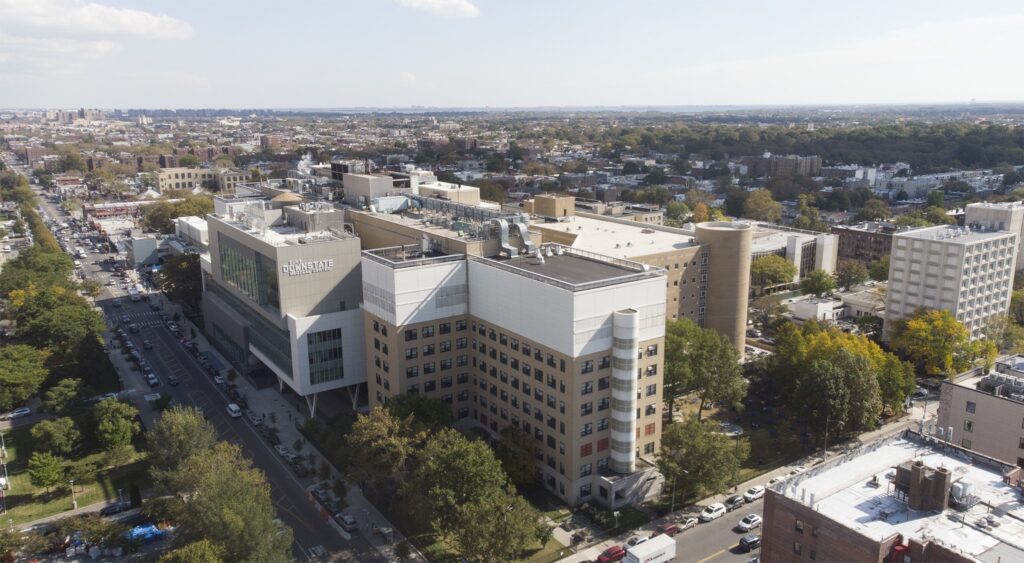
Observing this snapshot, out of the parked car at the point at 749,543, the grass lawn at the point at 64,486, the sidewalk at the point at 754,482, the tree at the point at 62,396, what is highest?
the tree at the point at 62,396

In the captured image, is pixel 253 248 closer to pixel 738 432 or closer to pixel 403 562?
pixel 403 562

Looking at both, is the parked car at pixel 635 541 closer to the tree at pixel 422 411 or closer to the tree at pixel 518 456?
the tree at pixel 518 456

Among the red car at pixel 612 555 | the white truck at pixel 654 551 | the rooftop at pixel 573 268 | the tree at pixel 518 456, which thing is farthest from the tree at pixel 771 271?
the red car at pixel 612 555

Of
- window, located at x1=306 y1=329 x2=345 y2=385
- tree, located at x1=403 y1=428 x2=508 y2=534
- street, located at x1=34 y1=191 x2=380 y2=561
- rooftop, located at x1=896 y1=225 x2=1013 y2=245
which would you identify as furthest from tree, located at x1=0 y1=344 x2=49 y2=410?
rooftop, located at x1=896 y1=225 x2=1013 y2=245

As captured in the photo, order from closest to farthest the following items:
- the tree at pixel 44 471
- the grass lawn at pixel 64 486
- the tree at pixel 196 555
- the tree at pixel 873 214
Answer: the tree at pixel 196 555 < the tree at pixel 44 471 < the grass lawn at pixel 64 486 < the tree at pixel 873 214

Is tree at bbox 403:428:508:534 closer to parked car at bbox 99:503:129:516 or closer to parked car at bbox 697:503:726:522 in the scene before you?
parked car at bbox 697:503:726:522

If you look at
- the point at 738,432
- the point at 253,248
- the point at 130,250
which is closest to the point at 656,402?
the point at 738,432
